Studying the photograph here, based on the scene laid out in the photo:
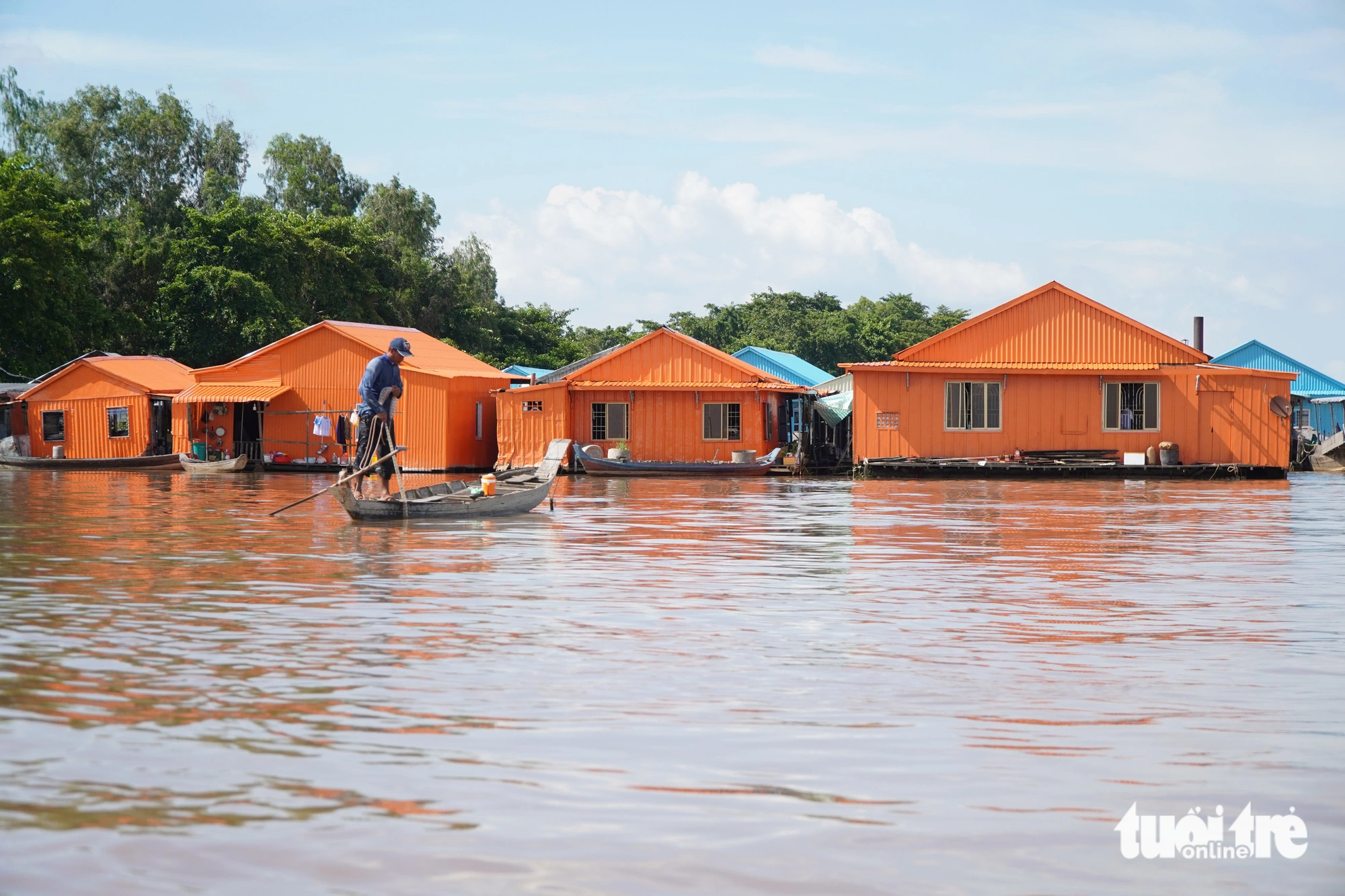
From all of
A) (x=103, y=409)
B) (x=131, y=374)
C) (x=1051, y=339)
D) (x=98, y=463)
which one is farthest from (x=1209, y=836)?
(x=103, y=409)

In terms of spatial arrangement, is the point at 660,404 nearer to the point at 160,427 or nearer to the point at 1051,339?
the point at 1051,339

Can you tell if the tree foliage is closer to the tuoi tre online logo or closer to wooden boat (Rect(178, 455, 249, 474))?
wooden boat (Rect(178, 455, 249, 474))

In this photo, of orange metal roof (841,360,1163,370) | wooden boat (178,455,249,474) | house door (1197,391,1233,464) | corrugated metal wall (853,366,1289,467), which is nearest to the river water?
orange metal roof (841,360,1163,370)

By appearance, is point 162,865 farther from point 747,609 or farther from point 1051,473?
point 1051,473

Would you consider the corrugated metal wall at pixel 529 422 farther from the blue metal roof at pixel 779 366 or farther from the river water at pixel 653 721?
the river water at pixel 653 721

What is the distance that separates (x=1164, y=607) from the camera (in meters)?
11.7

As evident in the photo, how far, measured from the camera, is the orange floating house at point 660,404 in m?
41.1

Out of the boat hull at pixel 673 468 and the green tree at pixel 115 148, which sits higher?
the green tree at pixel 115 148

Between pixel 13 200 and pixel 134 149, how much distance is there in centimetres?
1595

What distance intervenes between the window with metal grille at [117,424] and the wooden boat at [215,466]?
18.9 ft

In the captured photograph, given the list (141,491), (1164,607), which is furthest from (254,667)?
(141,491)

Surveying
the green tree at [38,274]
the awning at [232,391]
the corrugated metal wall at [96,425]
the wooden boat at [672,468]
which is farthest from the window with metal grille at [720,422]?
the green tree at [38,274]

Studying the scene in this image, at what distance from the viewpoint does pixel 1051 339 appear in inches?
1542

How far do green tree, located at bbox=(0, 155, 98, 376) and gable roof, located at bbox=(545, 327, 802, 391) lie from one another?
21099 millimetres
